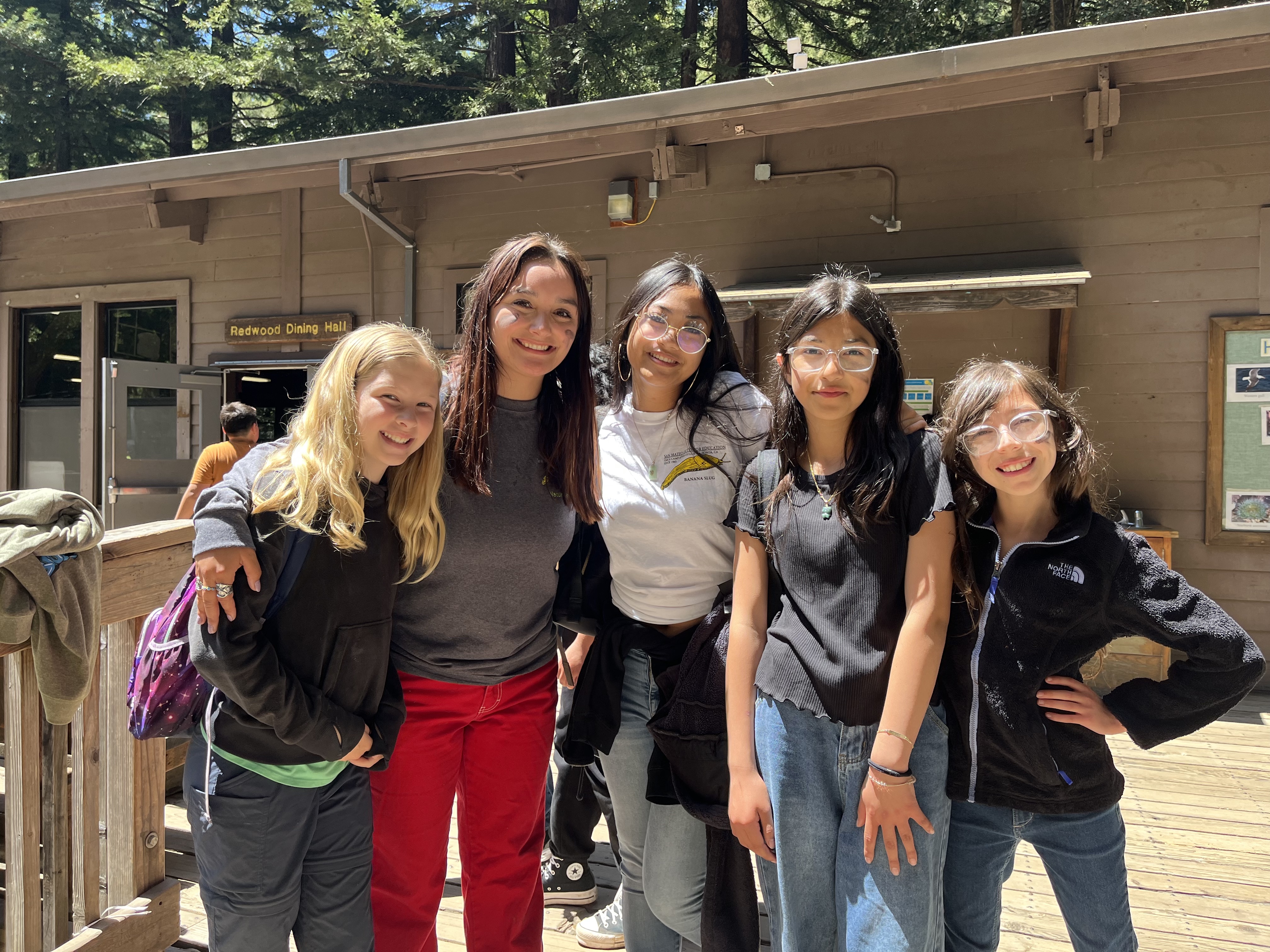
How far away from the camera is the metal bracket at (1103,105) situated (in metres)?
4.45

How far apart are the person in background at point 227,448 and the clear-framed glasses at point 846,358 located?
16.2 ft

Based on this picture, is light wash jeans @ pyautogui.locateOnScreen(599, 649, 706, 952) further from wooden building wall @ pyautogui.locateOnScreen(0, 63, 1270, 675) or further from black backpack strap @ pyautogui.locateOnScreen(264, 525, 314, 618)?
wooden building wall @ pyautogui.locateOnScreen(0, 63, 1270, 675)

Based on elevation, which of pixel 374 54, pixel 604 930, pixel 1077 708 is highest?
pixel 374 54

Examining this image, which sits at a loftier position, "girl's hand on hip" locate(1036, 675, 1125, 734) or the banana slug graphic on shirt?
the banana slug graphic on shirt

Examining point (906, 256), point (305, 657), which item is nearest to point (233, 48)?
point (906, 256)

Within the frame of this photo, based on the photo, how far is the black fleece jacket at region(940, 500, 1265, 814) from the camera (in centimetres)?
141

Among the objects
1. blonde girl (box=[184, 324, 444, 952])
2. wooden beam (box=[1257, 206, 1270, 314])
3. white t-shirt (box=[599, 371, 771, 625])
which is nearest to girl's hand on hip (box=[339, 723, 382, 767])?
blonde girl (box=[184, 324, 444, 952])

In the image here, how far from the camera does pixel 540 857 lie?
6.34ft

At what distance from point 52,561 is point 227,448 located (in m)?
4.22

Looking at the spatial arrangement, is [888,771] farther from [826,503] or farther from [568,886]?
[568,886]

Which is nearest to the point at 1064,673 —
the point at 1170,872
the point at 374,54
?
the point at 1170,872

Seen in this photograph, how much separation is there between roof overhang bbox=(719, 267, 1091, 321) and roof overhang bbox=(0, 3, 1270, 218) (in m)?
0.93

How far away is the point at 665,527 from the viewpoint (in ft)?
5.74

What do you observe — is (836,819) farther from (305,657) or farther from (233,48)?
(233,48)
